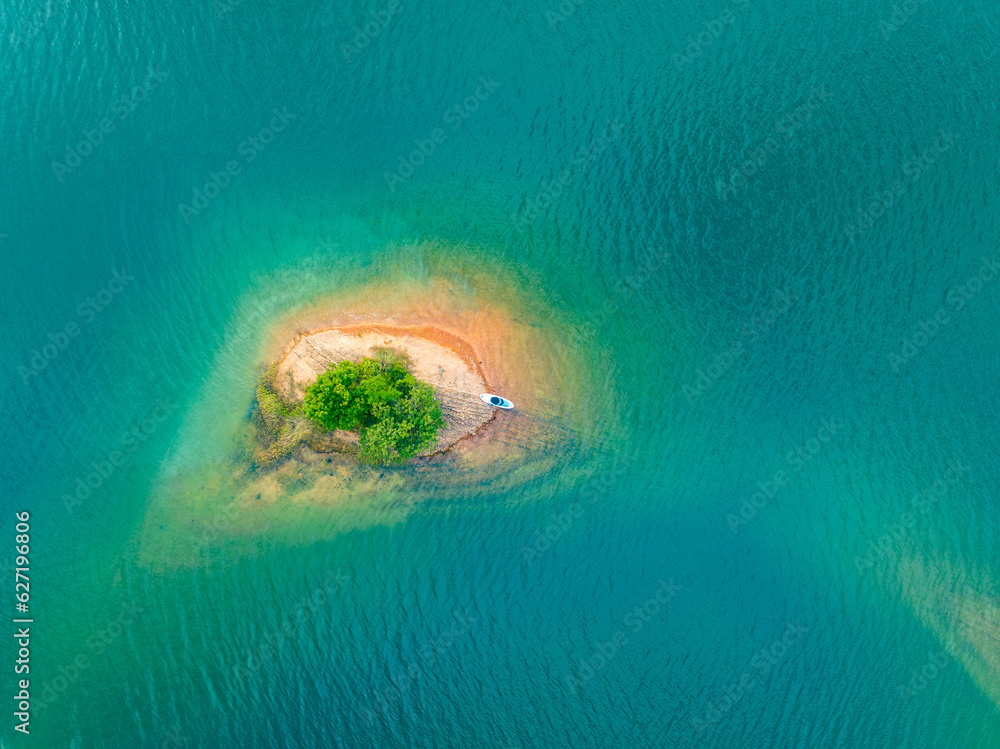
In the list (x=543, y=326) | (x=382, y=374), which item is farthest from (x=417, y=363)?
(x=543, y=326)

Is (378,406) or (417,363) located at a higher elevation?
(417,363)

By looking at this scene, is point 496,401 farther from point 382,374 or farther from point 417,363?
point 382,374

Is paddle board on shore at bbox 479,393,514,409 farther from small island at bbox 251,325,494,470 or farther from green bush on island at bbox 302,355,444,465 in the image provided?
green bush on island at bbox 302,355,444,465

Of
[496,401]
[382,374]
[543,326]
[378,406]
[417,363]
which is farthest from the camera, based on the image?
[543,326]

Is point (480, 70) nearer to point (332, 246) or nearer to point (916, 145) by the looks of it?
point (332, 246)

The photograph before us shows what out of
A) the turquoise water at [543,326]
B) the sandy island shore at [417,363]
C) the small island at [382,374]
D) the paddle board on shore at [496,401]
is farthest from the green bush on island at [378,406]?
the turquoise water at [543,326]
